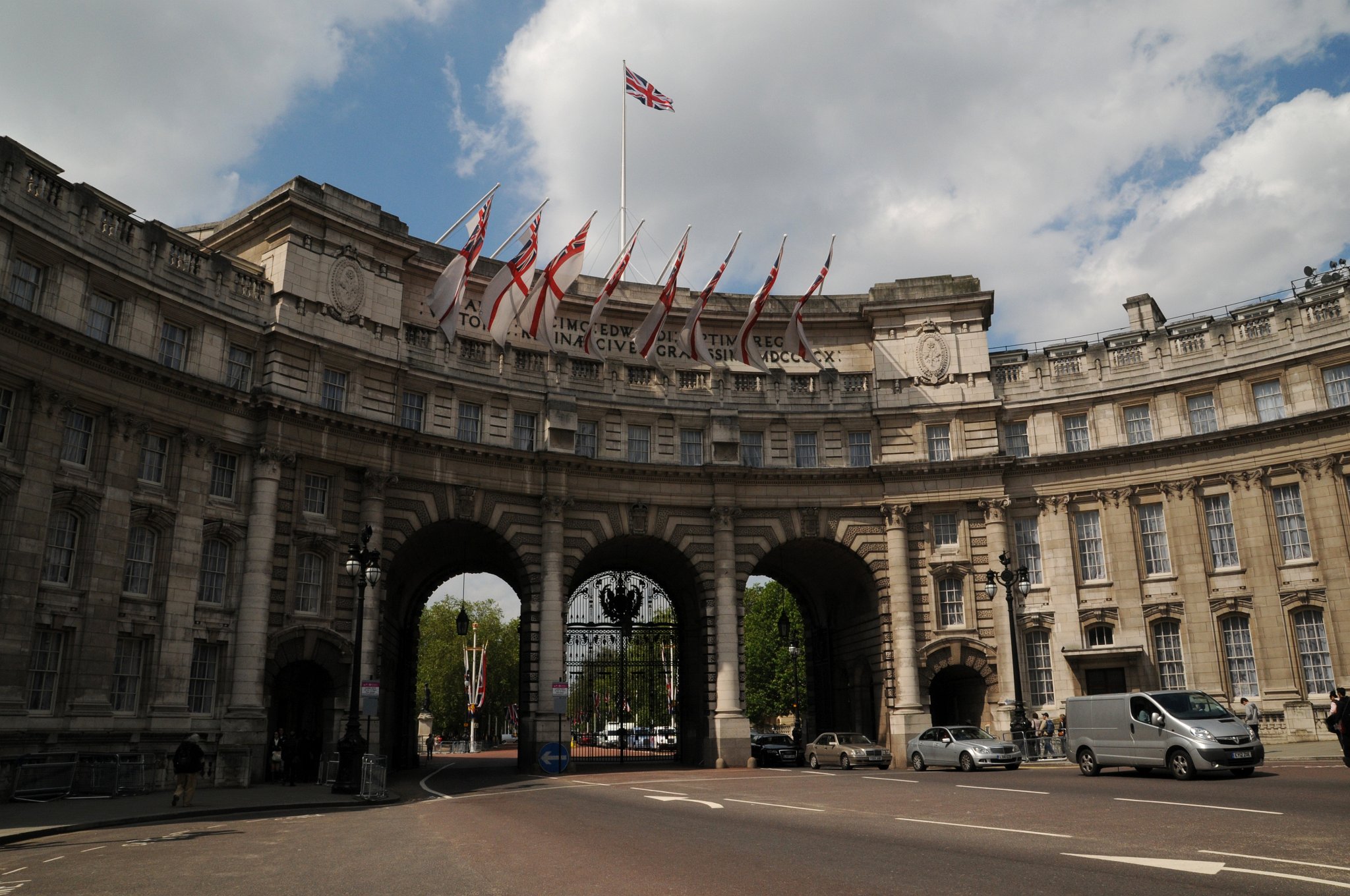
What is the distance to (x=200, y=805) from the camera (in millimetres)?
23328

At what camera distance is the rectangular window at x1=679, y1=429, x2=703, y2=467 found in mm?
43469

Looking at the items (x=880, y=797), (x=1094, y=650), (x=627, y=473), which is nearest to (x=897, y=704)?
(x=1094, y=650)

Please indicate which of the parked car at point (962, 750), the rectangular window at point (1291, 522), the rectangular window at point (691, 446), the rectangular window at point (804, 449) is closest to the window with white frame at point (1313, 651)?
the rectangular window at point (1291, 522)

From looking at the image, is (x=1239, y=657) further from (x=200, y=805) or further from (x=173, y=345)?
(x=173, y=345)

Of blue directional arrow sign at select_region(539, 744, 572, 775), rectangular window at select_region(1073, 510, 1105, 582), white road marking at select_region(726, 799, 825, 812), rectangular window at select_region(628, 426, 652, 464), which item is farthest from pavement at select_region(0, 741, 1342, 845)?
rectangular window at select_region(628, 426, 652, 464)

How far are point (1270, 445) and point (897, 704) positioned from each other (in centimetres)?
1783

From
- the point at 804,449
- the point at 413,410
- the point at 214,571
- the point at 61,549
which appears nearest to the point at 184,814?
the point at 61,549

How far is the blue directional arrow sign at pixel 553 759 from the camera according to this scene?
37031mm

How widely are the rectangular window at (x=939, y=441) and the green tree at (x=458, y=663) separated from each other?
6264cm

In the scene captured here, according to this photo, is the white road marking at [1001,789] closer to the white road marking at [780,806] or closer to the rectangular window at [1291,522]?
the white road marking at [780,806]

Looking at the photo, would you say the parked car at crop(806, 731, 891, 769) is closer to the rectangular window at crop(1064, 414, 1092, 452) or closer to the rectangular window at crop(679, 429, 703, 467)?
the rectangular window at crop(679, 429, 703, 467)

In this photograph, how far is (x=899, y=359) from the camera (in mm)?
45062

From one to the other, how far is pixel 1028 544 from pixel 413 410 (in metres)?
26.4

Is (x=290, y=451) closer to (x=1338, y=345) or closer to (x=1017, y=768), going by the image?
(x=1017, y=768)
